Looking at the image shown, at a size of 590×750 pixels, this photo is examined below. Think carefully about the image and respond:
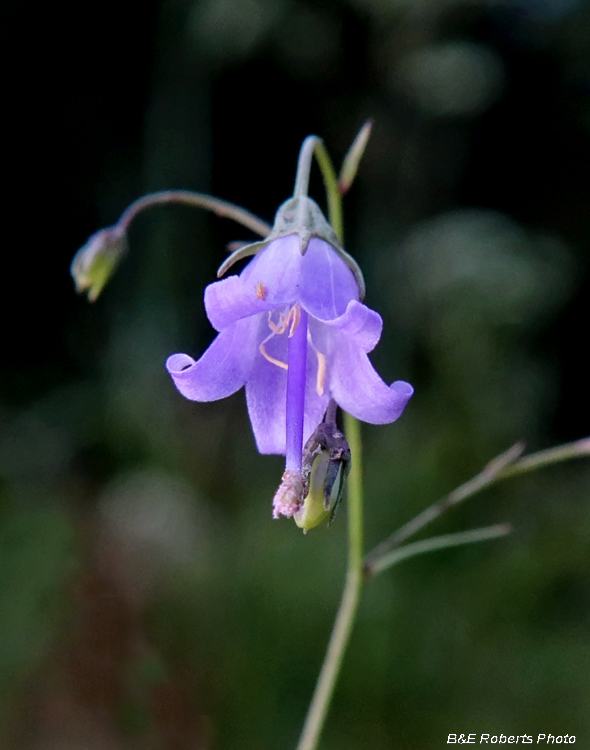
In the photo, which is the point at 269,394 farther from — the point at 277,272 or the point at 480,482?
the point at 480,482

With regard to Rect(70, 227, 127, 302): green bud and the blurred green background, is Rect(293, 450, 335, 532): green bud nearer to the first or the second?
Rect(70, 227, 127, 302): green bud

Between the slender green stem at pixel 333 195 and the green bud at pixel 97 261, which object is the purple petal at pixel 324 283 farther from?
the green bud at pixel 97 261

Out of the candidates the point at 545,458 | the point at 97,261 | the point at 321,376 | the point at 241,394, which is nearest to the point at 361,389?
the point at 321,376

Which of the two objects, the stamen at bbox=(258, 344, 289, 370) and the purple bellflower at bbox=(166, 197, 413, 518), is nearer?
the purple bellflower at bbox=(166, 197, 413, 518)

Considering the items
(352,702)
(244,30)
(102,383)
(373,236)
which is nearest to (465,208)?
(373,236)

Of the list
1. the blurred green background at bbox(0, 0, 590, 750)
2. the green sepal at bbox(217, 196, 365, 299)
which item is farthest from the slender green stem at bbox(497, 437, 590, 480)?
the blurred green background at bbox(0, 0, 590, 750)

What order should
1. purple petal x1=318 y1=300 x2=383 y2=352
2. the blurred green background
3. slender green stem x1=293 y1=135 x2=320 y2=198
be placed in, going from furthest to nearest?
1. the blurred green background
2. slender green stem x1=293 y1=135 x2=320 y2=198
3. purple petal x1=318 y1=300 x2=383 y2=352

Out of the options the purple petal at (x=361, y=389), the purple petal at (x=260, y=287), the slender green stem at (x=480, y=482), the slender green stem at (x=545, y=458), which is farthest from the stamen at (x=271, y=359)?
the slender green stem at (x=545, y=458)

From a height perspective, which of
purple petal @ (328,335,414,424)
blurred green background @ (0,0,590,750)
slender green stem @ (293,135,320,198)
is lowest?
blurred green background @ (0,0,590,750)
